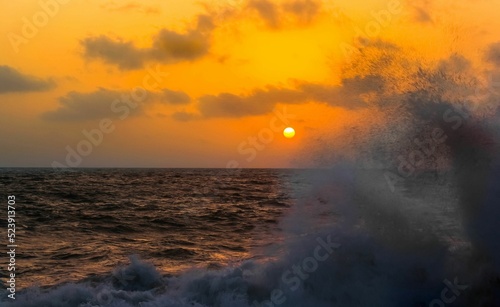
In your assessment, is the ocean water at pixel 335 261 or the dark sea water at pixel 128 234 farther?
the dark sea water at pixel 128 234

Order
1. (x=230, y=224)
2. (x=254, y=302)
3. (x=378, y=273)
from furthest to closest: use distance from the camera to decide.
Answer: (x=230, y=224)
(x=378, y=273)
(x=254, y=302)

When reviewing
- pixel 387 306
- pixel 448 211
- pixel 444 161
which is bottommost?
pixel 387 306

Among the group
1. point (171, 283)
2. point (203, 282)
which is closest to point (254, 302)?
point (203, 282)

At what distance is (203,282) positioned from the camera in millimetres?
10391

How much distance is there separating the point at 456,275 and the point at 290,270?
11.4 feet

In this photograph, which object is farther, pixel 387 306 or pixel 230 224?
pixel 230 224

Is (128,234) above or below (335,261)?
→ below

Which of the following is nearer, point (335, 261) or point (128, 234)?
point (335, 261)

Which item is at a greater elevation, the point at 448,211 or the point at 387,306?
the point at 448,211

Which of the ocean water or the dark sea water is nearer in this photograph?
the ocean water

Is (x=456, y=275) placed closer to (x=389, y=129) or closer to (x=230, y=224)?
(x=389, y=129)

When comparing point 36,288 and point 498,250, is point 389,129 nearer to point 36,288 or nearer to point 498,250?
point 498,250

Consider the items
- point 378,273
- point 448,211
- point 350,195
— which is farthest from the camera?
point 350,195

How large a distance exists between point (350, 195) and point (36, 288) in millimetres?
7590
